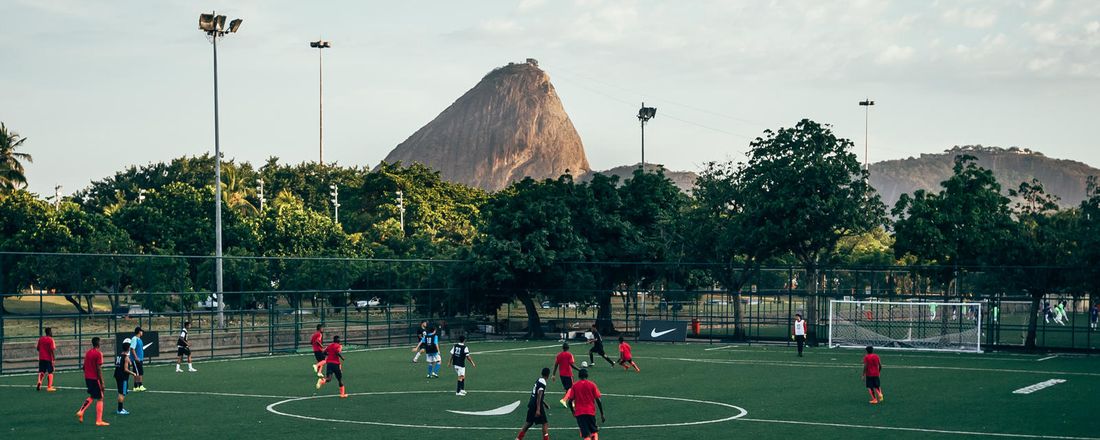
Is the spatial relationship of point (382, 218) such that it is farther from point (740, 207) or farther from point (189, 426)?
point (189, 426)

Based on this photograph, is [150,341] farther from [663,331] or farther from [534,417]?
[534,417]

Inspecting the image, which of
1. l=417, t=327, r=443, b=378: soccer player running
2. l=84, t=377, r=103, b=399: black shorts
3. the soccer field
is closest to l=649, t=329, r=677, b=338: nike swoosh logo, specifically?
the soccer field

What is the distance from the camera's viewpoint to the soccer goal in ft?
165

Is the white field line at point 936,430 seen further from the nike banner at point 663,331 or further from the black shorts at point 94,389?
the nike banner at point 663,331

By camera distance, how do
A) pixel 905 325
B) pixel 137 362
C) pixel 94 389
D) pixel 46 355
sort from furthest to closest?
pixel 905 325
pixel 46 355
pixel 137 362
pixel 94 389

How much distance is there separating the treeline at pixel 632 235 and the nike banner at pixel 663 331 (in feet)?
6.47

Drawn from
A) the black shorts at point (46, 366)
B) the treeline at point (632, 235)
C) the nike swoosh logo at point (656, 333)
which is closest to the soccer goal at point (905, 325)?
the treeline at point (632, 235)

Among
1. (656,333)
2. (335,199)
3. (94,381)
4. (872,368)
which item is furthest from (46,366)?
(335,199)

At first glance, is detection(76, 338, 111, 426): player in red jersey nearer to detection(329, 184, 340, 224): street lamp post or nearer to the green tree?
the green tree

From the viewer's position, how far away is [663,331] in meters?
58.2

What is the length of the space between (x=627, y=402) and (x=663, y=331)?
28568 millimetres

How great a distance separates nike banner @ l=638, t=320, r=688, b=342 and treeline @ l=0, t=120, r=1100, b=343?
77.6 inches

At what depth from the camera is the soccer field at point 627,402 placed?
2431cm

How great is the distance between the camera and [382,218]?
334 feet
